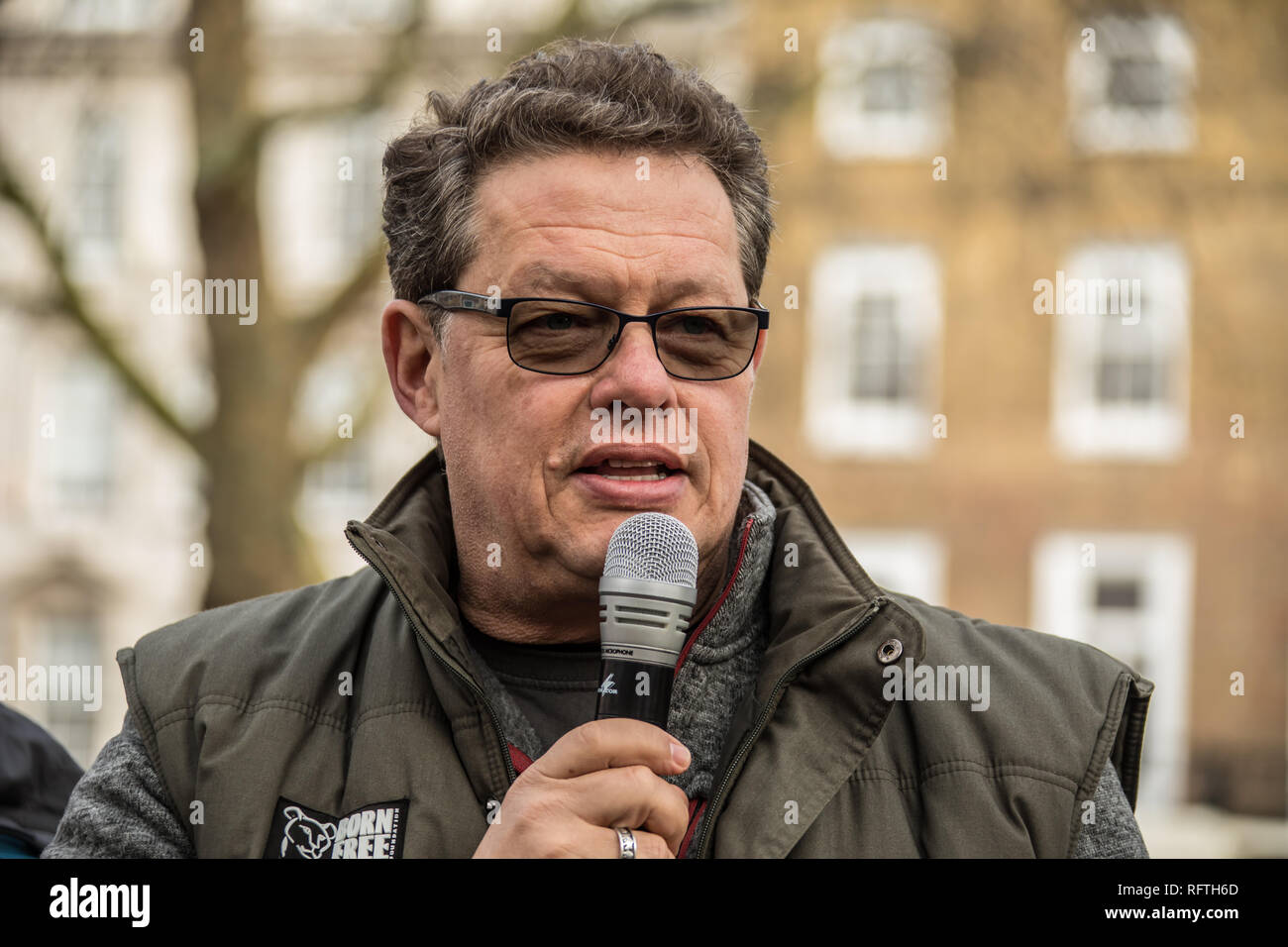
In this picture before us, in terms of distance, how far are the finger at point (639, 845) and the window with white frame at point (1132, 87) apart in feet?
29.3

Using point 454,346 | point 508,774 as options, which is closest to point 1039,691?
point 508,774

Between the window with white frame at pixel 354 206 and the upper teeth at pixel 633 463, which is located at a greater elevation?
the window with white frame at pixel 354 206

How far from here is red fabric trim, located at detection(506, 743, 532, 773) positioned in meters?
2.50

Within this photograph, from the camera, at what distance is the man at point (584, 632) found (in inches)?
95.7

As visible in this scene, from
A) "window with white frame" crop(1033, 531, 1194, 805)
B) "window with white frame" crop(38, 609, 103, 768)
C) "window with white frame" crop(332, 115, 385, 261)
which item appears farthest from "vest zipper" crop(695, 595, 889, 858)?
"window with white frame" crop(38, 609, 103, 768)

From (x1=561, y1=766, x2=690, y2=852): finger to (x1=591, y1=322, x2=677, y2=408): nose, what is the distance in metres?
0.79

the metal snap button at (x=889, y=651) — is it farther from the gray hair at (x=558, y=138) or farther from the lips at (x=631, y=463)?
the gray hair at (x=558, y=138)

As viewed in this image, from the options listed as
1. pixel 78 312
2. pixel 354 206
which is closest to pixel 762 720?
pixel 78 312

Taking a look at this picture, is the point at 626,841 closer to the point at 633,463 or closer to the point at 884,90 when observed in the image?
the point at 633,463

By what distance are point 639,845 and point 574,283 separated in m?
1.10

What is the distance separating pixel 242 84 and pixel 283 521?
9.14ft

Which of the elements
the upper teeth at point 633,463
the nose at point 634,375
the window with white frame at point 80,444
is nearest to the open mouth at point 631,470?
the upper teeth at point 633,463

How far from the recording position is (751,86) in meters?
10.4

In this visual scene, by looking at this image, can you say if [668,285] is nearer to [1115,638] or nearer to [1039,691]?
[1039,691]
